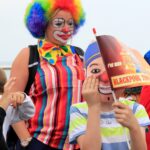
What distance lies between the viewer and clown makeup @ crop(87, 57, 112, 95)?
76.5 inches

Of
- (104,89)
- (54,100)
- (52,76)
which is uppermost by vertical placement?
(104,89)

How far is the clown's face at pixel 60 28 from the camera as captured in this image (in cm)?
263

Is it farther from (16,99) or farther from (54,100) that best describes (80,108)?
(54,100)

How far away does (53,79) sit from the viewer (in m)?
2.46

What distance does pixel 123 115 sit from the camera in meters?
1.82

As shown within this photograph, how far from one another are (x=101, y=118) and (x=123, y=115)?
194mm

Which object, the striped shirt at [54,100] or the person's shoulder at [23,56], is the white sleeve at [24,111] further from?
the person's shoulder at [23,56]

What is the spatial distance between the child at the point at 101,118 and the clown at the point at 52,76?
402mm

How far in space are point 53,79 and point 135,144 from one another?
725 mm

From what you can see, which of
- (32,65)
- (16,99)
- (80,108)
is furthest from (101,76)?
(32,65)

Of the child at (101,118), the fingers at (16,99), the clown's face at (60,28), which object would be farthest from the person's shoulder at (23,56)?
the child at (101,118)

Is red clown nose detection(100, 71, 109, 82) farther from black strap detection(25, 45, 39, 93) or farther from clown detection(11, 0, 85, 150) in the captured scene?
black strap detection(25, 45, 39, 93)

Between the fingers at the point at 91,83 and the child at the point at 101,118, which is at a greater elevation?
the fingers at the point at 91,83

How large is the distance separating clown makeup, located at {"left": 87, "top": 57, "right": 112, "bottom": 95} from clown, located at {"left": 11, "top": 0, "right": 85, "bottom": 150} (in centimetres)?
48
